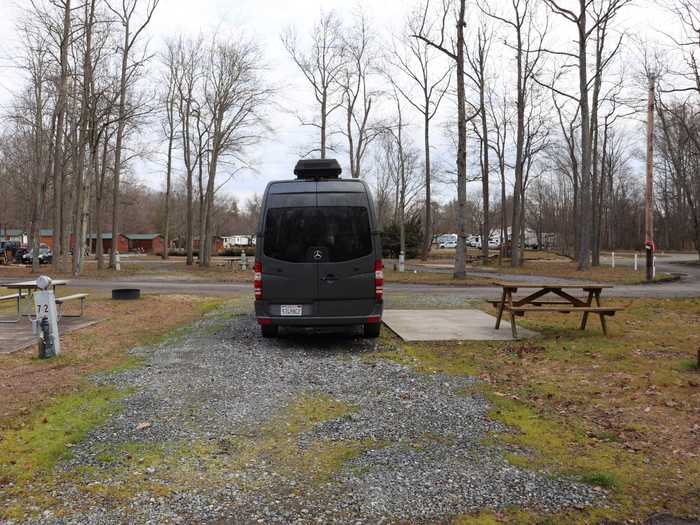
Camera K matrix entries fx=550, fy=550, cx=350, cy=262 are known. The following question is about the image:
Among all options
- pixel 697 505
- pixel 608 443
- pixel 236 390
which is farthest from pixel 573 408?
pixel 236 390

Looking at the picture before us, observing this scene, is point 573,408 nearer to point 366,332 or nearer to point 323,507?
point 323,507

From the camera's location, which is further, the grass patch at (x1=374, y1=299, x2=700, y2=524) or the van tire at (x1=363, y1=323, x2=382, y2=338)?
the van tire at (x1=363, y1=323, x2=382, y2=338)

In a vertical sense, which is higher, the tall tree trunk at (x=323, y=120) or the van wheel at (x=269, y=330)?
the tall tree trunk at (x=323, y=120)

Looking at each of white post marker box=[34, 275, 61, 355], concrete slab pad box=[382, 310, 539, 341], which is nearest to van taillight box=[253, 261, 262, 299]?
concrete slab pad box=[382, 310, 539, 341]

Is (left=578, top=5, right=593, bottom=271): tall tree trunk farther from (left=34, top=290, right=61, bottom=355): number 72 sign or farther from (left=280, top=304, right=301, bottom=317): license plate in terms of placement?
(left=34, top=290, right=61, bottom=355): number 72 sign

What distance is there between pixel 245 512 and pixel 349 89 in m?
36.6

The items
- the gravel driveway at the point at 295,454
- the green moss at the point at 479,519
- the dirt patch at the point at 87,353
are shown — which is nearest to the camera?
the green moss at the point at 479,519

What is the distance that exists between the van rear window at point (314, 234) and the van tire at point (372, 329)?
3.95 feet

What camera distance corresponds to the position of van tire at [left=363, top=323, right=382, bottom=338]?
841 centimetres

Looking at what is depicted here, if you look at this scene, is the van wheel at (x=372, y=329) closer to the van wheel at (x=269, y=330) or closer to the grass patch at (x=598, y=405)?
the grass patch at (x=598, y=405)

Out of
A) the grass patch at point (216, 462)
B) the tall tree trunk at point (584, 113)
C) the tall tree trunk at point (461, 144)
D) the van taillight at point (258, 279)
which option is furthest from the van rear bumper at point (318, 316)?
the tall tree trunk at point (584, 113)

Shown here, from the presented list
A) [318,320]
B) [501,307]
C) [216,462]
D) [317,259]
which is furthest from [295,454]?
[501,307]

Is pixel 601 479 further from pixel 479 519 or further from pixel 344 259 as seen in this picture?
pixel 344 259

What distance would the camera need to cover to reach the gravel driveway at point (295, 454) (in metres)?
3.10
